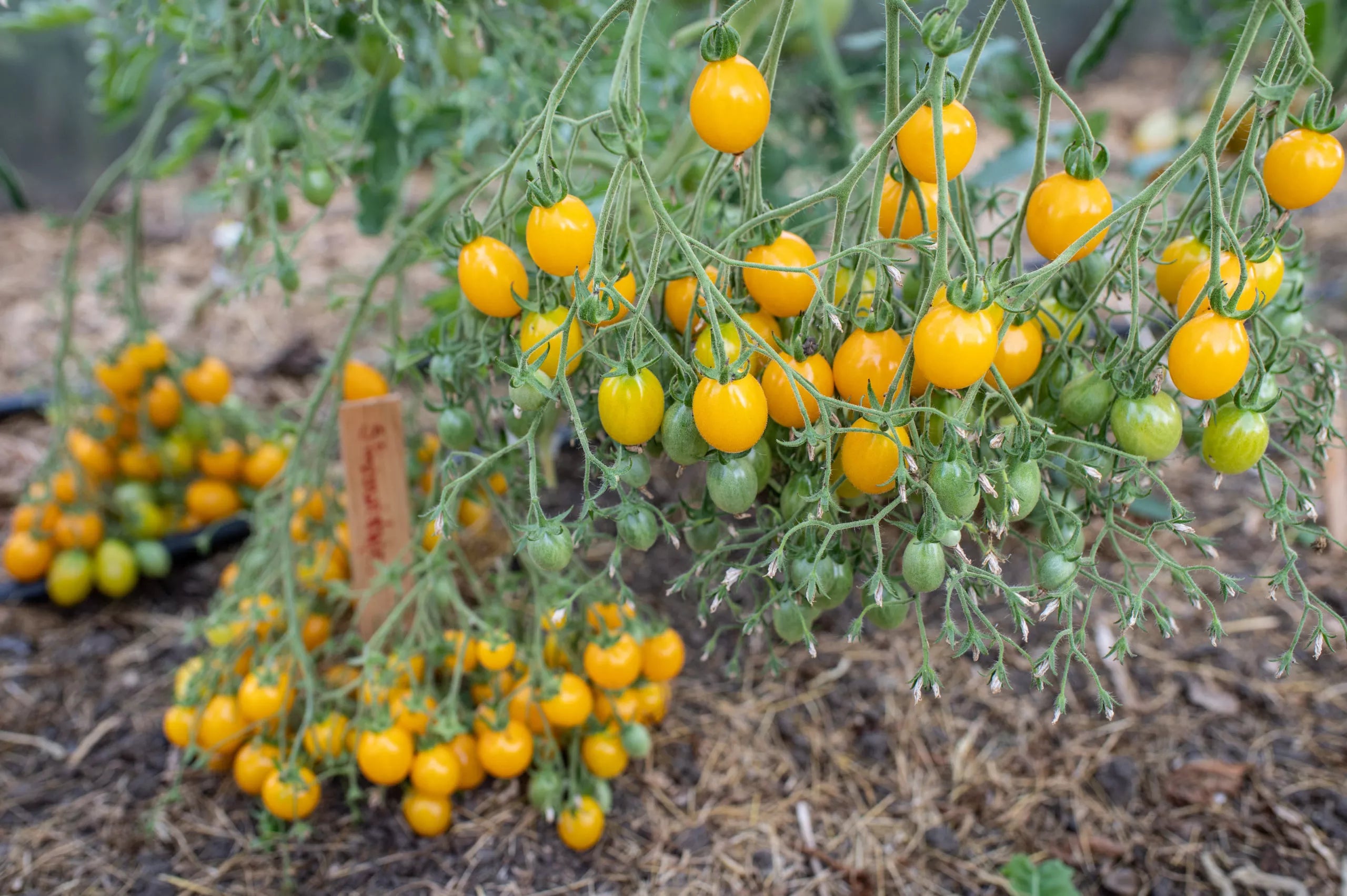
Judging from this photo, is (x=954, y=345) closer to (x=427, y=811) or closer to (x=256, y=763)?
(x=427, y=811)

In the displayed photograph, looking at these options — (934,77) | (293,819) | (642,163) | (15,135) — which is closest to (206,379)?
(293,819)

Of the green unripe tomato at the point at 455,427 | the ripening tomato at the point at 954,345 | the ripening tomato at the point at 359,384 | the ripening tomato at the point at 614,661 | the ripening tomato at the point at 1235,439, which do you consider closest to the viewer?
the ripening tomato at the point at 954,345

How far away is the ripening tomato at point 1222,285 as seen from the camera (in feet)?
2.45

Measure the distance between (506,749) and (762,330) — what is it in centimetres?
71

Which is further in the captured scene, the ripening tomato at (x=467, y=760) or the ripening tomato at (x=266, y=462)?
the ripening tomato at (x=266, y=462)

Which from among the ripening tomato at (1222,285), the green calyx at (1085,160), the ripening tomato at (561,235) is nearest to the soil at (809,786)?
the ripening tomato at (1222,285)

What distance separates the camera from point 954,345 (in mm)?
683

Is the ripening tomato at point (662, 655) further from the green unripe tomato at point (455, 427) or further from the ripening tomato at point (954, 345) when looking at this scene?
the ripening tomato at point (954, 345)

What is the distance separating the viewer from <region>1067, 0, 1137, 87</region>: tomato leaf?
169 centimetres

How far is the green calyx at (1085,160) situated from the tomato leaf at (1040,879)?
36.8 inches

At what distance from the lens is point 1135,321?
0.76 meters

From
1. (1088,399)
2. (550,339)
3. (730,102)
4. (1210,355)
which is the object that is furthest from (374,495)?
(1210,355)

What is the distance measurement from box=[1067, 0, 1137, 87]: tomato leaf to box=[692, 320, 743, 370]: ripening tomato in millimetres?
1232

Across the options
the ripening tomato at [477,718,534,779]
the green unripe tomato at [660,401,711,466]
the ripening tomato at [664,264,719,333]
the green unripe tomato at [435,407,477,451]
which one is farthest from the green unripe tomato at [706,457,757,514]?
the ripening tomato at [477,718,534,779]
